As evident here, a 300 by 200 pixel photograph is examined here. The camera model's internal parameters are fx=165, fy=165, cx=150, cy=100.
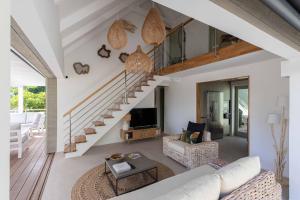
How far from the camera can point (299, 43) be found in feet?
6.32

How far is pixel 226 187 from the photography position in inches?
62.8

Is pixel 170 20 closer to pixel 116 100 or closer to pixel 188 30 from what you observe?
pixel 188 30

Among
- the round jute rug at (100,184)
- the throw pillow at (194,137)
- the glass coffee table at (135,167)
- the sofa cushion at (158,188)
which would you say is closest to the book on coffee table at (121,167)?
the glass coffee table at (135,167)

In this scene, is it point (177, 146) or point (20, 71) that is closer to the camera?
point (177, 146)

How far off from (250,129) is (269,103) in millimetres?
767

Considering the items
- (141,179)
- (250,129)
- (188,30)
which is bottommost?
(141,179)

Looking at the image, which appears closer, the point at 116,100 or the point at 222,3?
the point at 222,3

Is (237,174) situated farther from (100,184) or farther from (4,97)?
(100,184)

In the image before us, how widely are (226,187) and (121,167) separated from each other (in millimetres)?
1657

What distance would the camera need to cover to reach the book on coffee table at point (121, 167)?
262 cm

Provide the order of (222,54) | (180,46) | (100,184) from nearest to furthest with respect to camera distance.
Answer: (100,184) < (222,54) < (180,46)

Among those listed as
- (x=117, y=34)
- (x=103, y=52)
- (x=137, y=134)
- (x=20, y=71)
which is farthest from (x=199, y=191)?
(x=20, y=71)

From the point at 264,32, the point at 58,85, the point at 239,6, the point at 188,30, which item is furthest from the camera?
the point at 188,30

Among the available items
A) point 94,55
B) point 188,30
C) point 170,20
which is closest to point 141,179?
point 94,55
